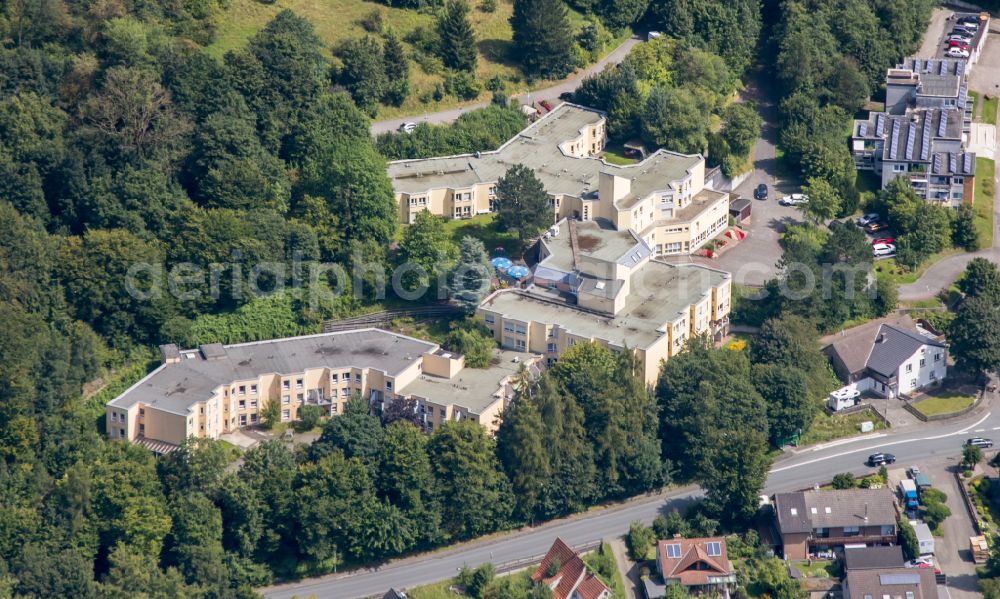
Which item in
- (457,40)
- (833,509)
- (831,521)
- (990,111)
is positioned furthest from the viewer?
(990,111)

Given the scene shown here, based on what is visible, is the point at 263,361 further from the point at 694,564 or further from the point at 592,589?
the point at 694,564

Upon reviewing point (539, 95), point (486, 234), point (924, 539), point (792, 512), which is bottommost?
point (924, 539)

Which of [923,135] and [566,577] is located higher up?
[923,135]

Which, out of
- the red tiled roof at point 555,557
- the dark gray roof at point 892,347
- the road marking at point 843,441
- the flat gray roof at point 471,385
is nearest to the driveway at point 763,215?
the dark gray roof at point 892,347

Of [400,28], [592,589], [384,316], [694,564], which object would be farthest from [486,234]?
[592,589]

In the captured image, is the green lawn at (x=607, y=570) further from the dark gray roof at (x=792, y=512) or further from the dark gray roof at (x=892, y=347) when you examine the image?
the dark gray roof at (x=892, y=347)

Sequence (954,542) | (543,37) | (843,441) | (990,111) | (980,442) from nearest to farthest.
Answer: (954,542)
(980,442)
(843,441)
(543,37)
(990,111)
